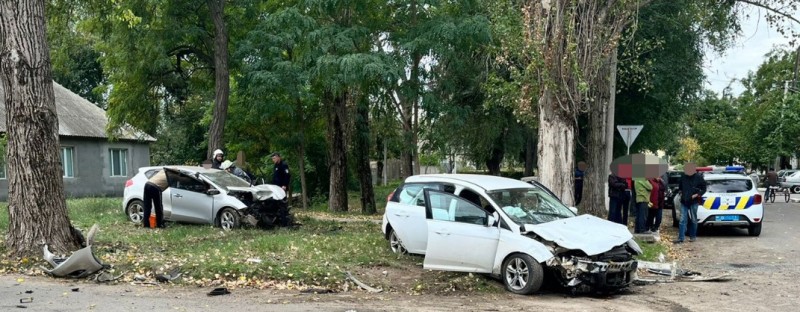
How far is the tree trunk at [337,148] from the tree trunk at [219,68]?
11.6 ft

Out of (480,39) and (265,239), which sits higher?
(480,39)

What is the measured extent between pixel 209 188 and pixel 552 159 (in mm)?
7212

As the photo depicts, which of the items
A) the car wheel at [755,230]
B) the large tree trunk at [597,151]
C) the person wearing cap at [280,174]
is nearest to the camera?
the car wheel at [755,230]

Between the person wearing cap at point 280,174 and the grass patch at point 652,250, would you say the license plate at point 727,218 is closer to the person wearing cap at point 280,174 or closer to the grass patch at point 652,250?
the grass patch at point 652,250

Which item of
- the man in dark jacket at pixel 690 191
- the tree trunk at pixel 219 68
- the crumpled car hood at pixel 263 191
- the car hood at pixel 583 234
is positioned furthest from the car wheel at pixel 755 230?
the tree trunk at pixel 219 68

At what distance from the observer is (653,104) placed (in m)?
26.8

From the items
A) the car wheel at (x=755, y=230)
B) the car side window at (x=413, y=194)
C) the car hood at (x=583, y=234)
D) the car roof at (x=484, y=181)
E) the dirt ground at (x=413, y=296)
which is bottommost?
the car wheel at (x=755, y=230)

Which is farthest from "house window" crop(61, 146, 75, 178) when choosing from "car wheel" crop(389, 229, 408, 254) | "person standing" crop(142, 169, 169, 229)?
"car wheel" crop(389, 229, 408, 254)

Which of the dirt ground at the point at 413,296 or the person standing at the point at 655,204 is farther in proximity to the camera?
the person standing at the point at 655,204

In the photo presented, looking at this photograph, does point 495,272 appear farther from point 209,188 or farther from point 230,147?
point 230,147

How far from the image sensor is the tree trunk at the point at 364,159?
2409 cm

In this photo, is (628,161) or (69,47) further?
(69,47)

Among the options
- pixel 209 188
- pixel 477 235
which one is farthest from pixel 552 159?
pixel 209 188

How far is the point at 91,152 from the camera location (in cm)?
3403
